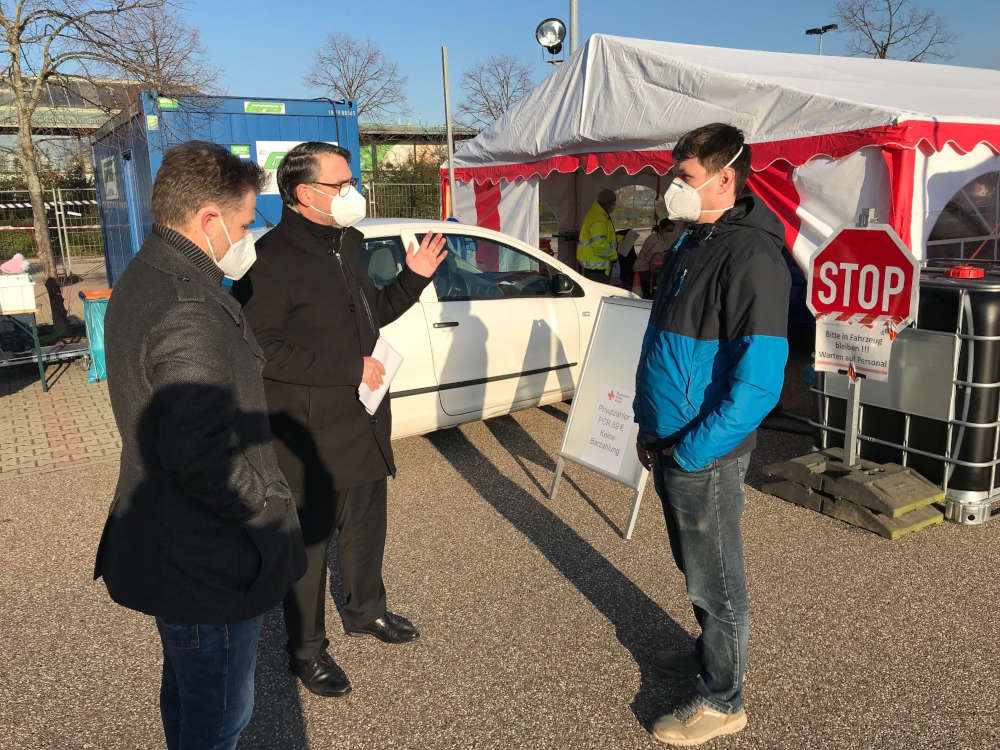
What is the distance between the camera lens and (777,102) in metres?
6.45

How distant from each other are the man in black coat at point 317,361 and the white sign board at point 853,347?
2.94 meters

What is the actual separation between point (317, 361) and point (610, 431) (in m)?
2.32

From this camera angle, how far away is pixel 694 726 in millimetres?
2691

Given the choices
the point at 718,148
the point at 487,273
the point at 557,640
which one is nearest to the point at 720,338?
the point at 718,148

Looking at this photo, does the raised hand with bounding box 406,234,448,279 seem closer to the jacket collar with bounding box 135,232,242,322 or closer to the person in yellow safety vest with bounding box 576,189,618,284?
the jacket collar with bounding box 135,232,242,322

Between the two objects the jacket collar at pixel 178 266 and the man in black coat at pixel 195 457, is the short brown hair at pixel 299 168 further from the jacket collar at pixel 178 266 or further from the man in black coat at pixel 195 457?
the jacket collar at pixel 178 266

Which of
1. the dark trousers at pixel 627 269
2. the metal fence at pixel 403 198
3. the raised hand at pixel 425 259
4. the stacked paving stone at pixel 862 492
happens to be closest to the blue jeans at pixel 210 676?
the raised hand at pixel 425 259

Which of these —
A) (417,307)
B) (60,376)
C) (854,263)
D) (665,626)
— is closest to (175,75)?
(60,376)

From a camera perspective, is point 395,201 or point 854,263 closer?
point 854,263

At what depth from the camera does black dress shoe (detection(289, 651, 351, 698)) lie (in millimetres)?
3043

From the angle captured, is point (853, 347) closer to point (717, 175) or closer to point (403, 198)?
point (717, 175)

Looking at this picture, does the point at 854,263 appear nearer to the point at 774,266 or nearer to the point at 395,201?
the point at 774,266

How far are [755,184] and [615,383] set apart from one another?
3.04 m

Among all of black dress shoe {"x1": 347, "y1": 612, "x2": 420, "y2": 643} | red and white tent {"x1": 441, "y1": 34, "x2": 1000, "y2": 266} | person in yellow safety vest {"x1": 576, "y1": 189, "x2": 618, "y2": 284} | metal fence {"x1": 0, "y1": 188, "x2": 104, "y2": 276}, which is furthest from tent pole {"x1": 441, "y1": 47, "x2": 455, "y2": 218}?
metal fence {"x1": 0, "y1": 188, "x2": 104, "y2": 276}
